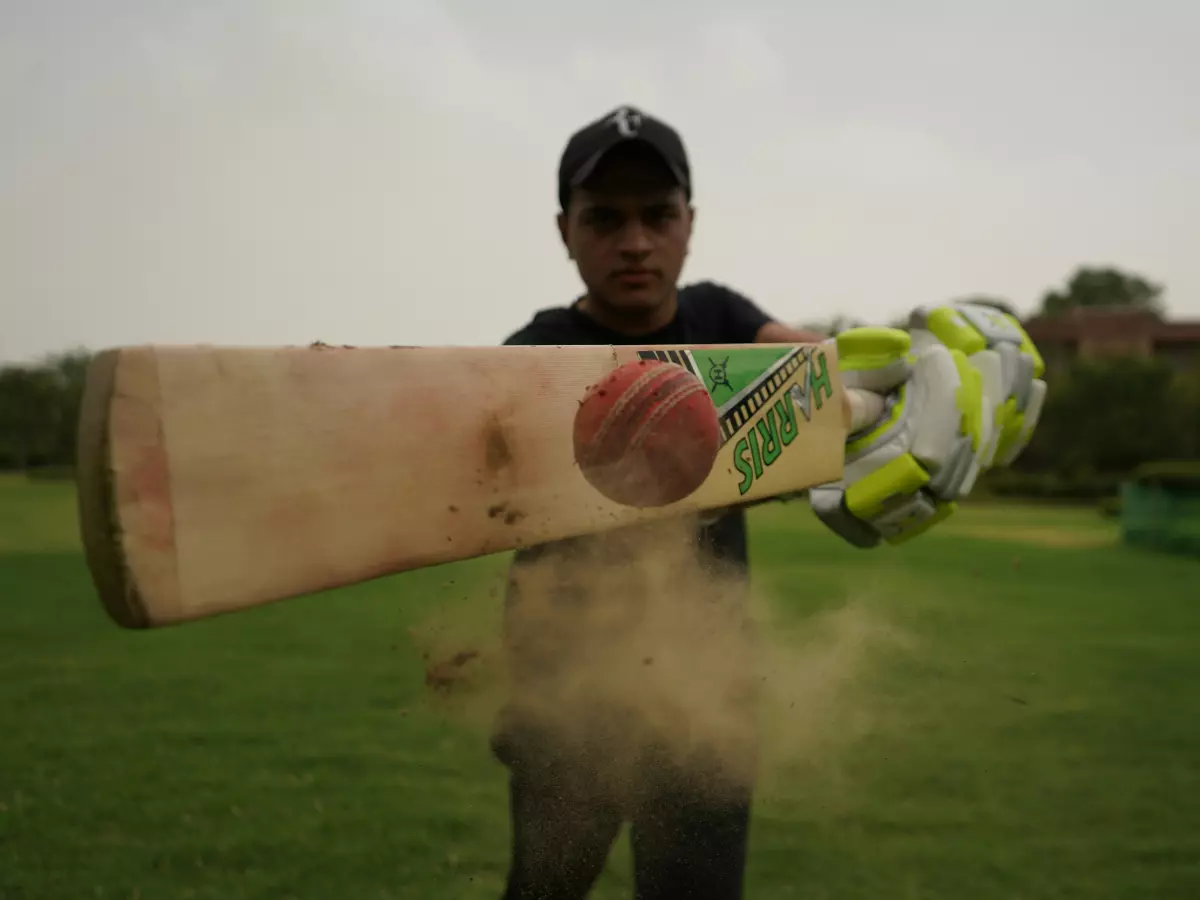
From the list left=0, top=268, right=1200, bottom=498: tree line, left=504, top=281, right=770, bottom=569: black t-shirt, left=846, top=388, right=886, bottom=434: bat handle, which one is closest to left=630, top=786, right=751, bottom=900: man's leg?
left=504, top=281, right=770, bottom=569: black t-shirt

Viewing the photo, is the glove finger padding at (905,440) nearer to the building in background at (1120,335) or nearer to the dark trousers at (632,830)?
the dark trousers at (632,830)

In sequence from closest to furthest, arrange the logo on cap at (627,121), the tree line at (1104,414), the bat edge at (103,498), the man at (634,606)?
the bat edge at (103,498)
the man at (634,606)
the logo on cap at (627,121)
the tree line at (1104,414)

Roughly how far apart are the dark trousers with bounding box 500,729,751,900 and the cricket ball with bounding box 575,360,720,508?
527 millimetres

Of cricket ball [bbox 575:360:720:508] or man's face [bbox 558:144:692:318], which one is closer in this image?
cricket ball [bbox 575:360:720:508]

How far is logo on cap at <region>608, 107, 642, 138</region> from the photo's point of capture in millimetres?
1562

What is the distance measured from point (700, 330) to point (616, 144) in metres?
0.36

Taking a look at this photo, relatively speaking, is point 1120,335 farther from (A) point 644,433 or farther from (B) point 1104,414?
(A) point 644,433

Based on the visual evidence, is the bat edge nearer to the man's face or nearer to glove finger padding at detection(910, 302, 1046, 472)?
the man's face

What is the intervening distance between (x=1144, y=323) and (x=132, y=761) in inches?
1261

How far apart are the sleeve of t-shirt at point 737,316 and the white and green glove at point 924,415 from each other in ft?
0.53

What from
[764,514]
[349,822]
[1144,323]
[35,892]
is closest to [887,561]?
[349,822]

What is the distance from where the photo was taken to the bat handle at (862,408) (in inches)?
62.4

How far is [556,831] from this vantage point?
1.44 metres

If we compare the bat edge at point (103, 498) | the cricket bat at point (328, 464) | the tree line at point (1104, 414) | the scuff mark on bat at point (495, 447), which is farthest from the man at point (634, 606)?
the tree line at point (1104, 414)
